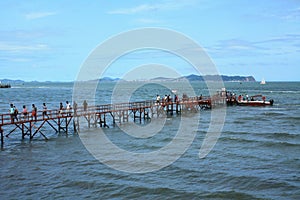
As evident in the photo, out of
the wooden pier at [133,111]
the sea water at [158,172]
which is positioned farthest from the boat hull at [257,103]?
the sea water at [158,172]

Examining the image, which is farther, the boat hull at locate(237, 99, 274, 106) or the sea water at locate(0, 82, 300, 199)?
the boat hull at locate(237, 99, 274, 106)

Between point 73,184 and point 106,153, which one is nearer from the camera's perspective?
point 73,184

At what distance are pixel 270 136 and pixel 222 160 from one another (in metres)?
10.5

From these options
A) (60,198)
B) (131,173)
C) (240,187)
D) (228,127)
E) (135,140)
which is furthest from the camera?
(228,127)

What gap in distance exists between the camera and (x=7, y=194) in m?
16.9

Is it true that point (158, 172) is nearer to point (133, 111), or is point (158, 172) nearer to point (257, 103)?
point (133, 111)

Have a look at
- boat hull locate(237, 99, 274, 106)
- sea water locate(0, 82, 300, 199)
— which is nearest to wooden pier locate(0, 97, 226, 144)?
boat hull locate(237, 99, 274, 106)

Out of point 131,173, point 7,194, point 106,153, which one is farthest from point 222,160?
point 7,194

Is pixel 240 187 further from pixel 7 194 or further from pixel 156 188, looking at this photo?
pixel 7 194

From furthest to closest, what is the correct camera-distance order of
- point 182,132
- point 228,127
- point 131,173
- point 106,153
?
point 228,127
point 182,132
point 106,153
point 131,173

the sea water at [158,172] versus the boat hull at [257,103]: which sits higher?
the boat hull at [257,103]

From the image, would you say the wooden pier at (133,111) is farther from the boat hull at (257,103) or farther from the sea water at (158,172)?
the sea water at (158,172)

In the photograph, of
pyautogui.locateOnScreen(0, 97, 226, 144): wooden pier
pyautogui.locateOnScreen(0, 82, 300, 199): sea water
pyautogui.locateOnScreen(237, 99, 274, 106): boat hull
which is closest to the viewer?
pyautogui.locateOnScreen(0, 82, 300, 199): sea water

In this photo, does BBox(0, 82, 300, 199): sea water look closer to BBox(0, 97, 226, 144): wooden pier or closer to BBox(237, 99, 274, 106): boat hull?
BBox(0, 97, 226, 144): wooden pier
